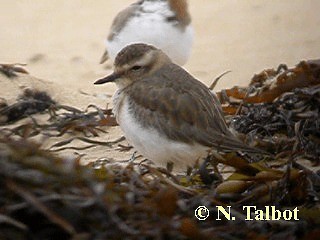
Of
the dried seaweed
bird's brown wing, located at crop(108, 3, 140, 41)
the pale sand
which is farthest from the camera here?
the pale sand

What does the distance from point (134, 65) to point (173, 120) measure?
446 millimetres

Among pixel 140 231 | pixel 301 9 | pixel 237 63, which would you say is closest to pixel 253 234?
pixel 140 231

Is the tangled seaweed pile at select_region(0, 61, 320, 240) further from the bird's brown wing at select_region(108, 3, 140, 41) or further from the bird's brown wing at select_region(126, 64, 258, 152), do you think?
the bird's brown wing at select_region(108, 3, 140, 41)

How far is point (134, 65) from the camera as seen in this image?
354cm

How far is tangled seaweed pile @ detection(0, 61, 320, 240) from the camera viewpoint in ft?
7.23

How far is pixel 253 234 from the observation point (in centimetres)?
239

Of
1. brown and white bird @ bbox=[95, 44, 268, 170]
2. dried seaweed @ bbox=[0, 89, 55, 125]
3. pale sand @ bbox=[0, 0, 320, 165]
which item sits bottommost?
pale sand @ bbox=[0, 0, 320, 165]

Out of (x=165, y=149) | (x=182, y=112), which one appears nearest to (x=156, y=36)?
(x=182, y=112)

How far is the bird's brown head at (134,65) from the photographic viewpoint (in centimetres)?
351

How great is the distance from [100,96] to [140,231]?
2.80 m

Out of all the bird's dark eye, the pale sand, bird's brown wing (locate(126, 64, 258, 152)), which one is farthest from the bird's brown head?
the pale sand

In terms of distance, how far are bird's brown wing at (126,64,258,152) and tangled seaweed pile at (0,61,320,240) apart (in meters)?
0.11

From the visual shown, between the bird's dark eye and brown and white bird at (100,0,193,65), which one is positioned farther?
brown and white bird at (100,0,193,65)

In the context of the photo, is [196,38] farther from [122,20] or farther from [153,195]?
[153,195]
